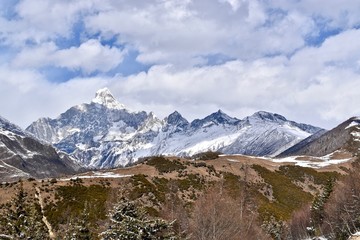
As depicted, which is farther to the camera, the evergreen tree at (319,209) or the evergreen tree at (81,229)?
the evergreen tree at (319,209)

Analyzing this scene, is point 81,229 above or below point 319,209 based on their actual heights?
above

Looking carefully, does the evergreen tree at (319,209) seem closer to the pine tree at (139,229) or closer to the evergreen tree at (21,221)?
the pine tree at (139,229)

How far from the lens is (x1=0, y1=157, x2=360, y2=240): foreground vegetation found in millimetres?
26609

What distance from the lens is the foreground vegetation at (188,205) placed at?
2661 cm

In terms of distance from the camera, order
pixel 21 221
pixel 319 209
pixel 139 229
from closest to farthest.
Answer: pixel 21 221, pixel 139 229, pixel 319 209

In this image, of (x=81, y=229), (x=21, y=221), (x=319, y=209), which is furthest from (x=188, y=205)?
(x=21, y=221)

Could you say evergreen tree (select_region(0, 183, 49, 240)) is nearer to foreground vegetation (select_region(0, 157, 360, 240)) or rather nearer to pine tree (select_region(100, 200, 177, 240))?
foreground vegetation (select_region(0, 157, 360, 240))

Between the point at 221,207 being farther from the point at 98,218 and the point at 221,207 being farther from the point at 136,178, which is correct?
the point at 136,178

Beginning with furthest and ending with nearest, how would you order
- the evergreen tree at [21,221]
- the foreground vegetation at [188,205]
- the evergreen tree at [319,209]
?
the evergreen tree at [319,209], the foreground vegetation at [188,205], the evergreen tree at [21,221]

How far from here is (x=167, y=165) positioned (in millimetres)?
138750

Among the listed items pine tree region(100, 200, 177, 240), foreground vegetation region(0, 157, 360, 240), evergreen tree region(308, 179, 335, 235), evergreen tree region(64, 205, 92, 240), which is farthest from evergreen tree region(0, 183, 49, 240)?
evergreen tree region(308, 179, 335, 235)

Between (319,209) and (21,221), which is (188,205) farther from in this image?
(21,221)

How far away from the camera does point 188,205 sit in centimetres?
10431

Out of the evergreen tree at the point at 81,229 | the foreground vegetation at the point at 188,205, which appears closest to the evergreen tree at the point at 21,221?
the foreground vegetation at the point at 188,205
